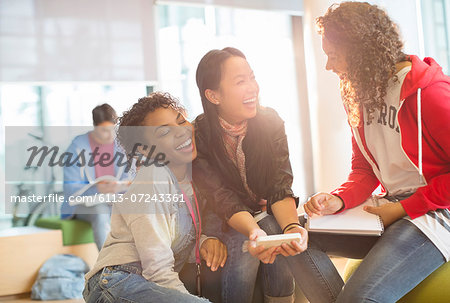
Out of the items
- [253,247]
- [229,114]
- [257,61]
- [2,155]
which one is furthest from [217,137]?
[257,61]

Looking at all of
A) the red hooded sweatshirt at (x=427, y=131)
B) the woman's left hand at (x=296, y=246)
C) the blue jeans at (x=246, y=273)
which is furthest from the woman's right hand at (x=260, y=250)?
the red hooded sweatshirt at (x=427, y=131)

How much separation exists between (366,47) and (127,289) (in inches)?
38.9

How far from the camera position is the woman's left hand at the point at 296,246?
1412mm

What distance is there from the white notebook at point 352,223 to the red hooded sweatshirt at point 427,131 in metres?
0.10

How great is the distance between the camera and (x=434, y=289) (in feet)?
4.61

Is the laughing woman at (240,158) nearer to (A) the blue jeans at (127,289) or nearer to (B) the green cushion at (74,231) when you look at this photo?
(A) the blue jeans at (127,289)

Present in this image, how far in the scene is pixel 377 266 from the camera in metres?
1.31

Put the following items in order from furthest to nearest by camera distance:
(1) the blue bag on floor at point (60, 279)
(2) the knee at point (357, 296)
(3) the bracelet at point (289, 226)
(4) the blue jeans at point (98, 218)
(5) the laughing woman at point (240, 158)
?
(4) the blue jeans at point (98, 218)
(1) the blue bag on floor at point (60, 279)
(5) the laughing woman at point (240, 158)
(3) the bracelet at point (289, 226)
(2) the knee at point (357, 296)

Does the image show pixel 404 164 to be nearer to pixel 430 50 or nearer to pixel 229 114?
pixel 229 114

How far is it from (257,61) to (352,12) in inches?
152

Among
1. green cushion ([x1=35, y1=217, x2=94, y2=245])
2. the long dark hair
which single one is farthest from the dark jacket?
green cushion ([x1=35, y1=217, x2=94, y2=245])

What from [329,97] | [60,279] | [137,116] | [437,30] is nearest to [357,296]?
[137,116]

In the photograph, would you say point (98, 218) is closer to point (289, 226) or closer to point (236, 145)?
point (236, 145)

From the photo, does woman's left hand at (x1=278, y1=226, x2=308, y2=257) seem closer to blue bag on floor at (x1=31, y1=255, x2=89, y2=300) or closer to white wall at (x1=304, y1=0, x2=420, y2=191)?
blue bag on floor at (x1=31, y1=255, x2=89, y2=300)
